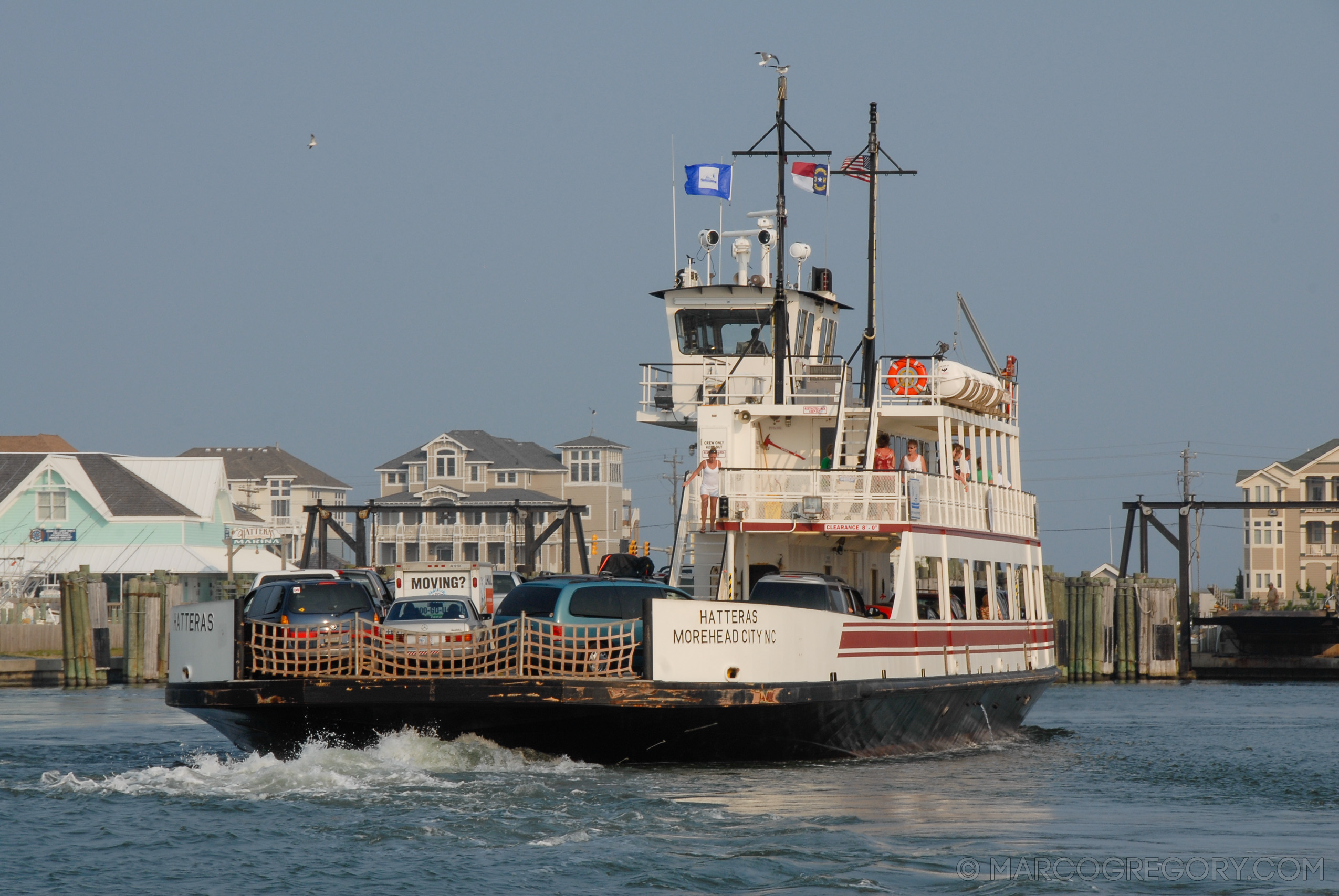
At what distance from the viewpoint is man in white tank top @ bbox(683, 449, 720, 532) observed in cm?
2120

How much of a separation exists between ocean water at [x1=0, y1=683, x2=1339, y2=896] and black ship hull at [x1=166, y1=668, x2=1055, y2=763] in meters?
0.24

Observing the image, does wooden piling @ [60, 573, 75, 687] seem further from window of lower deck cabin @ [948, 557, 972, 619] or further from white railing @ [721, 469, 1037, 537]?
white railing @ [721, 469, 1037, 537]

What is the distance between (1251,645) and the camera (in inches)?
1890

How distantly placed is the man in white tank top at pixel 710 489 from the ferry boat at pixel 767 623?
0.04 meters

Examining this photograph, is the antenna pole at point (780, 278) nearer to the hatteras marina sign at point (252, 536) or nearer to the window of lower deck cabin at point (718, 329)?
the window of lower deck cabin at point (718, 329)

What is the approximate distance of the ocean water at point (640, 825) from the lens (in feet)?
41.3

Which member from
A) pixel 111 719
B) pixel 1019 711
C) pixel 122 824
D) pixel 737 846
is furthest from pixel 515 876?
pixel 111 719

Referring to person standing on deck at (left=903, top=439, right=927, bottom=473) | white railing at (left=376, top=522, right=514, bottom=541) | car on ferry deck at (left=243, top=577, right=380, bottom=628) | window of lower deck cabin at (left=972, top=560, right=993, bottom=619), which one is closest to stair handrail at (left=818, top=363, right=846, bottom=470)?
person standing on deck at (left=903, top=439, right=927, bottom=473)

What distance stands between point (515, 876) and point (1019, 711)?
14.7 metres

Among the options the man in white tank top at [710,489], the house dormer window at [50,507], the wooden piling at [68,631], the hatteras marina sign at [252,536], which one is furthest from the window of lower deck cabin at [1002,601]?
the house dormer window at [50,507]

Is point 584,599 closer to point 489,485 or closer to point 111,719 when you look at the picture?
point 111,719

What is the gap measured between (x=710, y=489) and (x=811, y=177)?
871cm

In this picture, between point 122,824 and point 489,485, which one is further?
point 489,485

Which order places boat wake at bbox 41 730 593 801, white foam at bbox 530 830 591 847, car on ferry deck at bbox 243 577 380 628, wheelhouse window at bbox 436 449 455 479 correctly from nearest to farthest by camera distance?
1. white foam at bbox 530 830 591 847
2. boat wake at bbox 41 730 593 801
3. car on ferry deck at bbox 243 577 380 628
4. wheelhouse window at bbox 436 449 455 479
